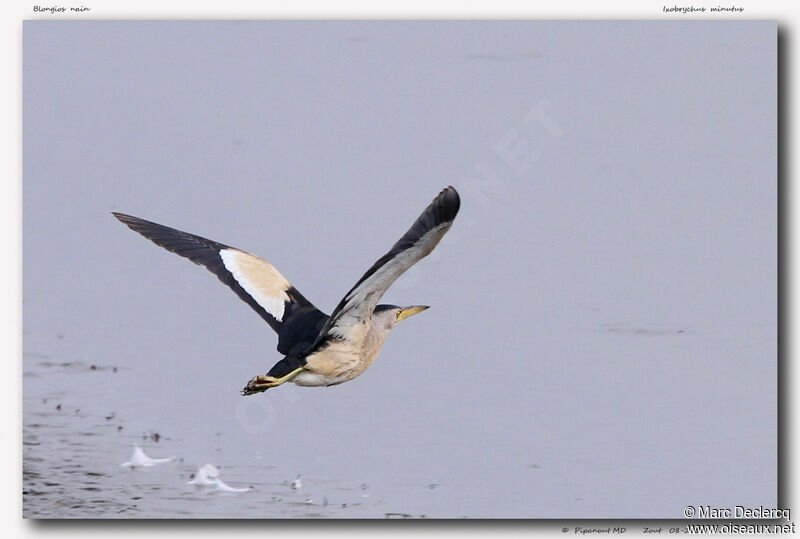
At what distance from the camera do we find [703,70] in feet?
22.9

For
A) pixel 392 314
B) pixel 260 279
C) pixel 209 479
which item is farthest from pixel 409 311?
pixel 209 479

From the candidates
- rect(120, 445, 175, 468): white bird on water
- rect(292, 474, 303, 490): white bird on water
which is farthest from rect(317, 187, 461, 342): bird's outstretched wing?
rect(120, 445, 175, 468): white bird on water

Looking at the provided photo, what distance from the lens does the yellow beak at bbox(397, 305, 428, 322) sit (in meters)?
6.68

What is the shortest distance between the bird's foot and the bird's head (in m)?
0.49

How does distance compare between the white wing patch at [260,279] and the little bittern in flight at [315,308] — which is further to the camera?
the white wing patch at [260,279]

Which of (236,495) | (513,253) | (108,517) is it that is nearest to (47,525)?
(108,517)

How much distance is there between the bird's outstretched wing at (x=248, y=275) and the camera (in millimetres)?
6613

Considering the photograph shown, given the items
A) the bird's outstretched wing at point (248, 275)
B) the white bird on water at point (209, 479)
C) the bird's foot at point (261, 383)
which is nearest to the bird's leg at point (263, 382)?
the bird's foot at point (261, 383)

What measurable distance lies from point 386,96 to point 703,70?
55.8 inches

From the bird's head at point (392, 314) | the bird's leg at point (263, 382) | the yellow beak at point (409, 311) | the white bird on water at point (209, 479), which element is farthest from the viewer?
the white bird on water at point (209, 479)

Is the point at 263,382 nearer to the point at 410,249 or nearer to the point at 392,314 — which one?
the point at 392,314

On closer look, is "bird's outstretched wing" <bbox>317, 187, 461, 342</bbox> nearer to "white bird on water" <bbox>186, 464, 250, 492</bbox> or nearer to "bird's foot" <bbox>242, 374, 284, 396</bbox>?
"bird's foot" <bbox>242, 374, 284, 396</bbox>

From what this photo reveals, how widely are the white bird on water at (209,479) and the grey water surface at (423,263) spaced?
0.05 m

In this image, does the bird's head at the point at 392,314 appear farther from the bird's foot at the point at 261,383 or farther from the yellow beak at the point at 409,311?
the bird's foot at the point at 261,383
